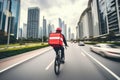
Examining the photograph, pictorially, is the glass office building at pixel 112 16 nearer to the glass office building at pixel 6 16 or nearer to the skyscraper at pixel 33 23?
the glass office building at pixel 6 16

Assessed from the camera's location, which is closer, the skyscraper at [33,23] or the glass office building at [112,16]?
the glass office building at [112,16]

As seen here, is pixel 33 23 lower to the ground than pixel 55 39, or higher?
higher

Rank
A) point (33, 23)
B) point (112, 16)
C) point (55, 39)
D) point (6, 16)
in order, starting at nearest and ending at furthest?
point (55, 39) → point (6, 16) → point (112, 16) → point (33, 23)

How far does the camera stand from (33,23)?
18050 cm

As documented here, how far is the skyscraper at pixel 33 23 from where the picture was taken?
581 feet

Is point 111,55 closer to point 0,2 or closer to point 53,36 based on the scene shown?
point 53,36

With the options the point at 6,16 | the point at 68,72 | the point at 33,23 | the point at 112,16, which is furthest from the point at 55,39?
the point at 33,23

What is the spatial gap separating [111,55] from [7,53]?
891 cm

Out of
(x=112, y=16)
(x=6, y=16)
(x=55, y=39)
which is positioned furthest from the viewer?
(x=112, y=16)

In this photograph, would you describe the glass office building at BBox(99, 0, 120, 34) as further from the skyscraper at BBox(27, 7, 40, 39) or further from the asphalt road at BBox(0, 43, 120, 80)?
the skyscraper at BBox(27, 7, 40, 39)

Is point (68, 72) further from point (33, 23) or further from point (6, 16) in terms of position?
point (33, 23)

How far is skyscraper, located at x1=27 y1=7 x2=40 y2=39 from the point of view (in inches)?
6969

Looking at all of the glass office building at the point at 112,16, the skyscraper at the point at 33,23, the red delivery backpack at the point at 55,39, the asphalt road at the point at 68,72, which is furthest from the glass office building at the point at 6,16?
the glass office building at the point at 112,16

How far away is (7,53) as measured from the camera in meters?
10.2
